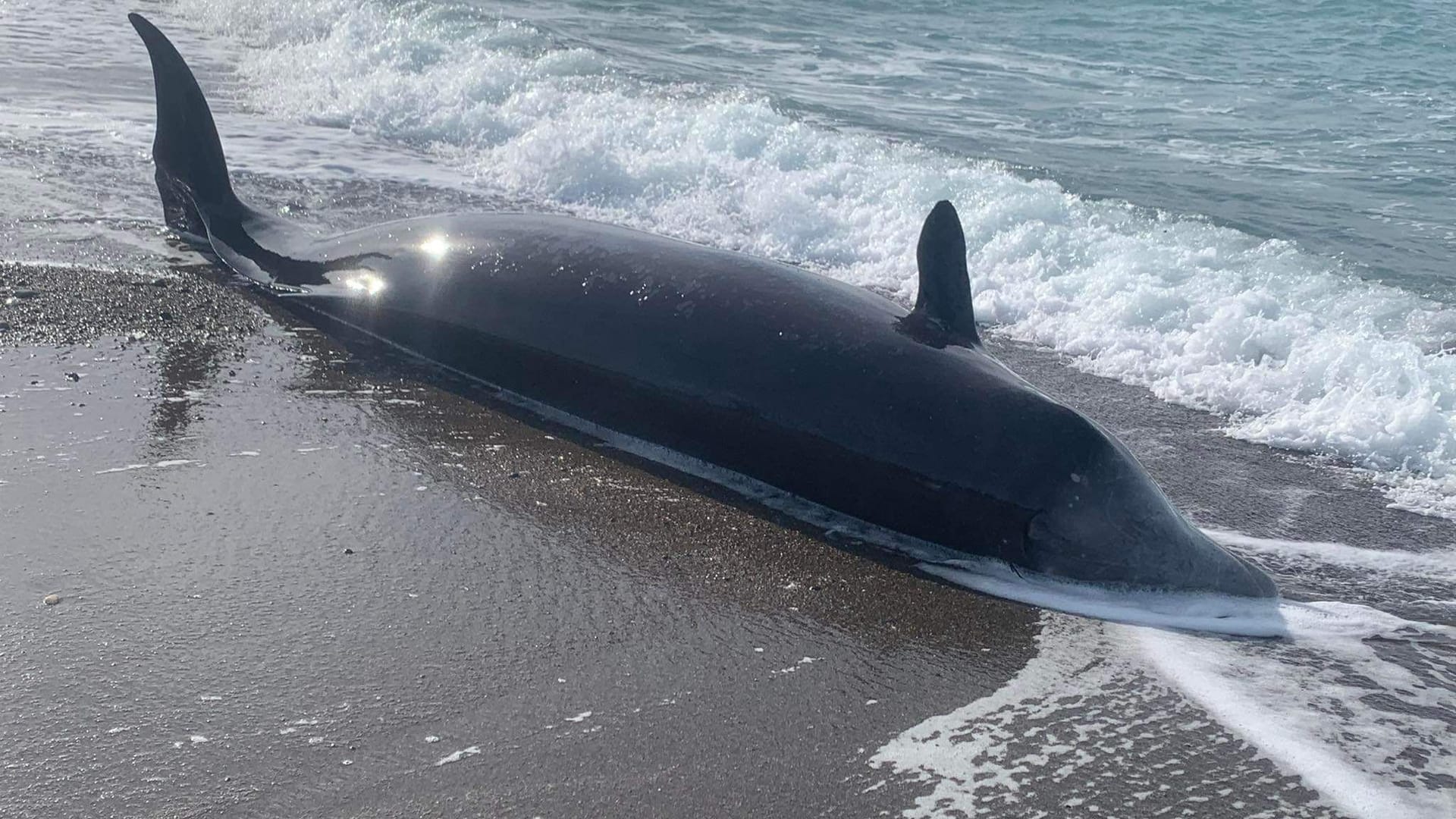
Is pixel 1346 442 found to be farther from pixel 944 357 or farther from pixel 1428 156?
pixel 1428 156

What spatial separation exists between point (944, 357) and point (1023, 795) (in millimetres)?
2265

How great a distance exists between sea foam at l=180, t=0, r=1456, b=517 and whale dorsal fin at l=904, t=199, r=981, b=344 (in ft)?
5.60

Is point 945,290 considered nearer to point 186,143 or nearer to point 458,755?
point 458,755

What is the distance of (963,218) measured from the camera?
9.48m

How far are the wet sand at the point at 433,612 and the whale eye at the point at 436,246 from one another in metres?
0.62

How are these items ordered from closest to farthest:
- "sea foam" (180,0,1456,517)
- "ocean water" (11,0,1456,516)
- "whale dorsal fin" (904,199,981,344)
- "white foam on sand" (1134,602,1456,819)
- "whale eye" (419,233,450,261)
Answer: "white foam on sand" (1134,602,1456,819)
"whale dorsal fin" (904,199,981,344)
"whale eye" (419,233,450,261)
"sea foam" (180,0,1456,517)
"ocean water" (11,0,1456,516)

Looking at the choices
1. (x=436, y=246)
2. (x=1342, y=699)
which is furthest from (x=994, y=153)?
(x=1342, y=699)

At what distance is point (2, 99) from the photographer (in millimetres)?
11102

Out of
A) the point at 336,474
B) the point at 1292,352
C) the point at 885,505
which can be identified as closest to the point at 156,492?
the point at 336,474

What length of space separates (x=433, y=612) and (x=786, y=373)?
1.84m

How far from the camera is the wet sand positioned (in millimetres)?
3291

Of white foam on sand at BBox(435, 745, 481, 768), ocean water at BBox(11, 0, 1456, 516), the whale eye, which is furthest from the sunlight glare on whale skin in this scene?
white foam on sand at BBox(435, 745, 481, 768)

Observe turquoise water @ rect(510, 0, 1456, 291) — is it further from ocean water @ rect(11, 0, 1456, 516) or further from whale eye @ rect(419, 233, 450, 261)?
whale eye @ rect(419, 233, 450, 261)

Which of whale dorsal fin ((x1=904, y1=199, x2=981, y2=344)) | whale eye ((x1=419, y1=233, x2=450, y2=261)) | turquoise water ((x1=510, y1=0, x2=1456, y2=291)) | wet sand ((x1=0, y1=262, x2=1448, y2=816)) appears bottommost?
wet sand ((x1=0, y1=262, x2=1448, y2=816))
